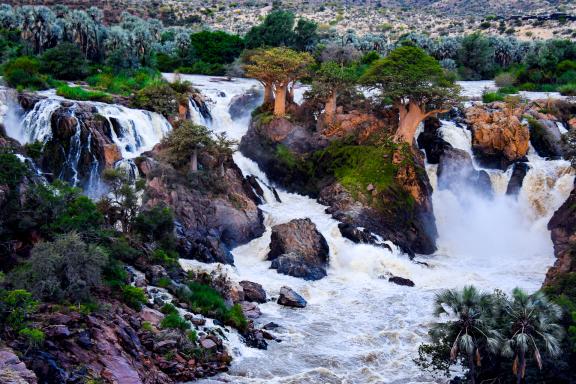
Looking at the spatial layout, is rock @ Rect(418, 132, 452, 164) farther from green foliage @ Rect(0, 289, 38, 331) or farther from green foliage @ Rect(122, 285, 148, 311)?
green foliage @ Rect(0, 289, 38, 331)

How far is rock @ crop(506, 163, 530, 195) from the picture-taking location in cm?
4959

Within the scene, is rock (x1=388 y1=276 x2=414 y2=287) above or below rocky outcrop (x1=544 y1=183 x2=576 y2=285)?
below

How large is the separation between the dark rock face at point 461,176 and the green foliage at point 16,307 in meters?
33.6

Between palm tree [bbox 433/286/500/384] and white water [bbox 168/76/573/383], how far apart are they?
4107mm

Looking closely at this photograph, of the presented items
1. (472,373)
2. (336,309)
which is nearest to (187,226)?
(336,309)

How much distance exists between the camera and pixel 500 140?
171 feet

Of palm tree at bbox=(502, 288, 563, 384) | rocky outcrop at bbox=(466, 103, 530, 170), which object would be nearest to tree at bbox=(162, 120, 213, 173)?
rocky outcrop at bbox=(466, 103, 530, 170)

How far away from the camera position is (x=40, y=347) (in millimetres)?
21281

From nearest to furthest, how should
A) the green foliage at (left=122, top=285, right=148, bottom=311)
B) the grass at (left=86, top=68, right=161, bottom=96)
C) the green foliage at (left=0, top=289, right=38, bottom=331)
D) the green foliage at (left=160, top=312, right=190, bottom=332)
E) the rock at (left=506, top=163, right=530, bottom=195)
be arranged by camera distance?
the green foliage at (left=0, top=289, right=38, bottom=331) → the green foliage at (left=160, top=312, right=190, bottom=332) → the green foliage at (left=122, top=285, right=148, bottom=311) → the rock at (left=506, top=163, right=530, bottom=195) → the grass at (left=86, top=68, right=161, bottom=96)

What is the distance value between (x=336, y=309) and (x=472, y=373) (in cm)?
1125

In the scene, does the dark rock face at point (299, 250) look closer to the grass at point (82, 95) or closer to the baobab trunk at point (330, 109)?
the baobab trunk at point (330, 109)

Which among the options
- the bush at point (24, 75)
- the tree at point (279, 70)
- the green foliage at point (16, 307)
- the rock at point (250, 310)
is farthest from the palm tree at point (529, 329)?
the bush at point (24, 75)

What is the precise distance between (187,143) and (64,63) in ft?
75.0

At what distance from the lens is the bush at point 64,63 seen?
198ft
